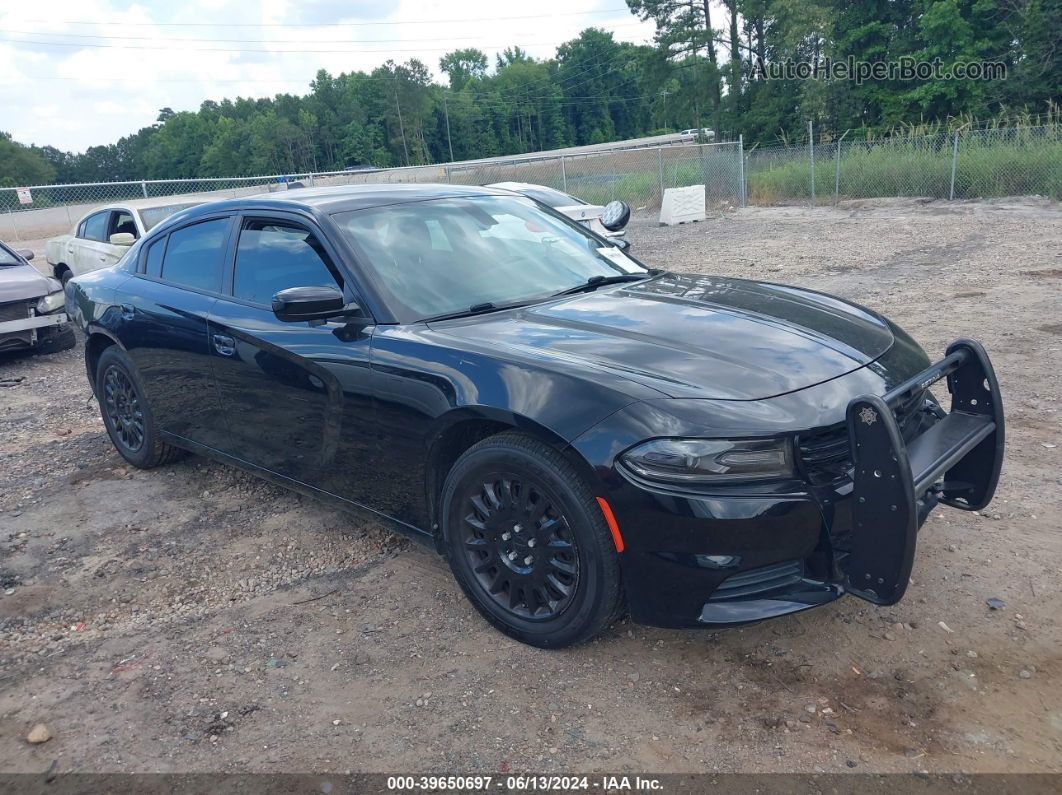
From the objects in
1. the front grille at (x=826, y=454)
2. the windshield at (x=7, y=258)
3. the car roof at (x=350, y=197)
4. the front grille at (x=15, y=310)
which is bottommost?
the front grille at (x=826, y=454)

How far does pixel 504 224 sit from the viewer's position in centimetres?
419

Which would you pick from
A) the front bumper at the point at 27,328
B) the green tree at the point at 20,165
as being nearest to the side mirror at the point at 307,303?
the front bumper at the point at 27,328

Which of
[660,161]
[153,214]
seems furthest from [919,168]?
[153,214]

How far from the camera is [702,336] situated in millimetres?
3145

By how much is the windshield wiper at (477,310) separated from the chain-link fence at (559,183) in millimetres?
18777

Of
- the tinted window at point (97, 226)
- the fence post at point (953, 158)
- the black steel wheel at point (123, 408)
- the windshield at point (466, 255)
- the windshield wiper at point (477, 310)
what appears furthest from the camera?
the fence post at point (953, 158)

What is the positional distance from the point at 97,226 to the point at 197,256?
7.44 metres

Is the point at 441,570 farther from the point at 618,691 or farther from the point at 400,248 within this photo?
the point at 400,248

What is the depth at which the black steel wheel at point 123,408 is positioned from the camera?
5176 mm

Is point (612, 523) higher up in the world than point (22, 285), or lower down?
lower down

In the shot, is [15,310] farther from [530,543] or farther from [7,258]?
[530,543]

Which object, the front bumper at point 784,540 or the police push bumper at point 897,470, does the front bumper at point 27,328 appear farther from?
the police push bumper at point 897,470

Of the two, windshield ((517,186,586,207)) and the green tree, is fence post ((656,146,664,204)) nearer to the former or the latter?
windshield ((517,186,586,207))

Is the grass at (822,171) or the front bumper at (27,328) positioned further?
the grass at (822,171)
